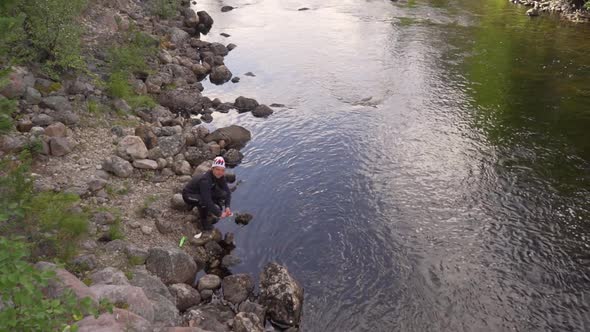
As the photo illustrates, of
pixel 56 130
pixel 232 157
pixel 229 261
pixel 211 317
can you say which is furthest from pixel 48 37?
pixel 211 317

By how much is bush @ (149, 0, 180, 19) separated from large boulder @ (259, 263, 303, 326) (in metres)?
27.0

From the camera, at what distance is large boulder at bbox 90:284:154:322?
8.67 meters

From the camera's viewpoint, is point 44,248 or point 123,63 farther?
point 123,63

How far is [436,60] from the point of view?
29172 millimetres

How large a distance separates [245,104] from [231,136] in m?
4.15

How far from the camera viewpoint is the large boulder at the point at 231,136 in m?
19.2

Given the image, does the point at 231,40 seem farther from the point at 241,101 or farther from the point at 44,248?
the point at 44,248

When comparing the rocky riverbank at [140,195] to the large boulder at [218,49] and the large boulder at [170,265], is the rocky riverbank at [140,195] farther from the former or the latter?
the large boulder at [218,49]

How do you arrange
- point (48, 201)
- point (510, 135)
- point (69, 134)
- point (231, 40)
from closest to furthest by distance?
point (48, 201) → point (69, 134) → point (510, 135) → point (231, 40)

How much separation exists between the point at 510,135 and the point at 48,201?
1735 cm

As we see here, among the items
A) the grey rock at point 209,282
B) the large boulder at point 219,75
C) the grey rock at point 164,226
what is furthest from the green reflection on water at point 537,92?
the large boulder at point 219,75

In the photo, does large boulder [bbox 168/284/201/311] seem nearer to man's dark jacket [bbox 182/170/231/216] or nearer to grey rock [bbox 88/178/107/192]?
man's dark jacket [bbox 182/170/231/216]

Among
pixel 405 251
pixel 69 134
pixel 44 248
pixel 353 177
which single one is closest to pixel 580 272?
pixel 405 251

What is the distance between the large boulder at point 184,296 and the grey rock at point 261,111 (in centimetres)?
1271
